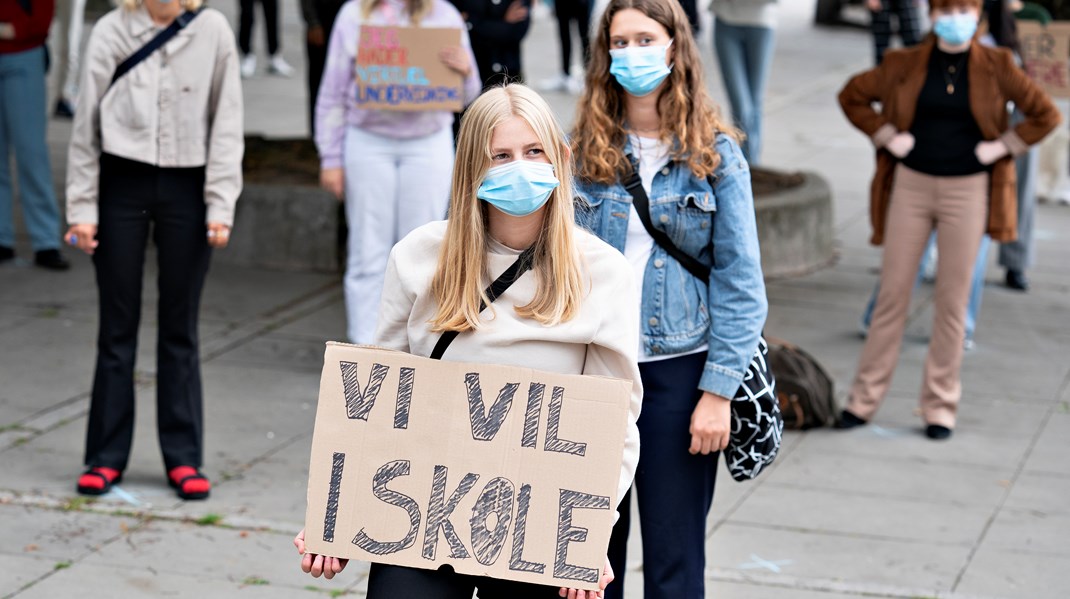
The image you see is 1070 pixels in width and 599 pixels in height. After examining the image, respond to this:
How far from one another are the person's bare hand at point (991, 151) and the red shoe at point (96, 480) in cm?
382

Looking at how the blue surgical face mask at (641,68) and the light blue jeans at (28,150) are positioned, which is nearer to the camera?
the blue surgical face mask at (641,68)

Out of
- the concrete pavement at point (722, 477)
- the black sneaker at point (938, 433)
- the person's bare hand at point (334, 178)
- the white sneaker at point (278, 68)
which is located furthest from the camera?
the white sneaker at point (278, 68)

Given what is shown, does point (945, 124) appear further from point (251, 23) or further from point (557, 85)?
point (251, 23)

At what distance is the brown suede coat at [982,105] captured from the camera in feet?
21.4

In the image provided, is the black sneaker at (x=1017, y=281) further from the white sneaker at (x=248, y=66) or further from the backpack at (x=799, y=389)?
the white sneaker at (x=248, y=66)

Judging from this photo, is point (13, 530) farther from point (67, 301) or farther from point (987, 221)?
point (987, 221)

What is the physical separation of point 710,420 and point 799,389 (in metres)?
3.16

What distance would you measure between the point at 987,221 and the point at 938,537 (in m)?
1.77

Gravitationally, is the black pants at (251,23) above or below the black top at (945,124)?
below

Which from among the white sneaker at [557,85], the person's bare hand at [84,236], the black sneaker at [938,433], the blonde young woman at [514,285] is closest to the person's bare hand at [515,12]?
the black sneaker at [938,433]

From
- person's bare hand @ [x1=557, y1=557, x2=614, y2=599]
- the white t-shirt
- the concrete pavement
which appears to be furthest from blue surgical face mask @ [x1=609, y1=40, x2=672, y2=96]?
the concrete pavement

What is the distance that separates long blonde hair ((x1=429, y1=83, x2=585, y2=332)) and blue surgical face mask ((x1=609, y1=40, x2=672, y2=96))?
68cm

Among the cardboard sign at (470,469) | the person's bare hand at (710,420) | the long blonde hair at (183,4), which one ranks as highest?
the long blonde hair at (183,4)

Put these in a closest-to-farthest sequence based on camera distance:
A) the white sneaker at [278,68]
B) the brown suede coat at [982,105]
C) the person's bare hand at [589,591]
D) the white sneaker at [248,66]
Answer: the person's bare hand at [589,591]
the brown suede coat at [982,105]
the white sneaker at [248,66]
the white sneaker at [278,68]
